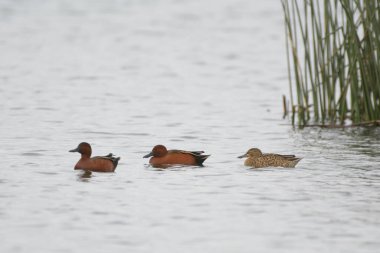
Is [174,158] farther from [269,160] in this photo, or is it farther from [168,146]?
[168,146]

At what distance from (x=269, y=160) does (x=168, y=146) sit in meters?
2.77

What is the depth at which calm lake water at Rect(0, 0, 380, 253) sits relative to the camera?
9734 millimetres

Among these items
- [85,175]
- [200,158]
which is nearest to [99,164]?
[85,175]

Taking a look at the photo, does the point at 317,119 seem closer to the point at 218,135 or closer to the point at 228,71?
the point at 218,135

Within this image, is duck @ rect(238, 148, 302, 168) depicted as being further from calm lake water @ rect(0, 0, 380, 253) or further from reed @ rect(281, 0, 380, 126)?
reed @ rect(281, 0, 380, 126)

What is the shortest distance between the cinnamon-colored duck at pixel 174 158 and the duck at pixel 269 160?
0.61m

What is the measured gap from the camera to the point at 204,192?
11680 millimetres

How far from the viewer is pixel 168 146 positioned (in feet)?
51.0

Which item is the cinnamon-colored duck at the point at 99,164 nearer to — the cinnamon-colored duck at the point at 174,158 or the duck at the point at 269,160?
the cinnamon-colored duck at the point at 174,158

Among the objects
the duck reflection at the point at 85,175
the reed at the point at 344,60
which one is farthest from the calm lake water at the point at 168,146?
the reed at the point at 344,60

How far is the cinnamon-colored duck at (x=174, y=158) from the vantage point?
13328 millimetres

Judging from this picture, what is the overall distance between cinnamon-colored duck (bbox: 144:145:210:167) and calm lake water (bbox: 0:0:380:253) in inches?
5.4

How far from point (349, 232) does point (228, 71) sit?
16.1 meters

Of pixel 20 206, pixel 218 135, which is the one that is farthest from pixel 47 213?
pixel 218 135
